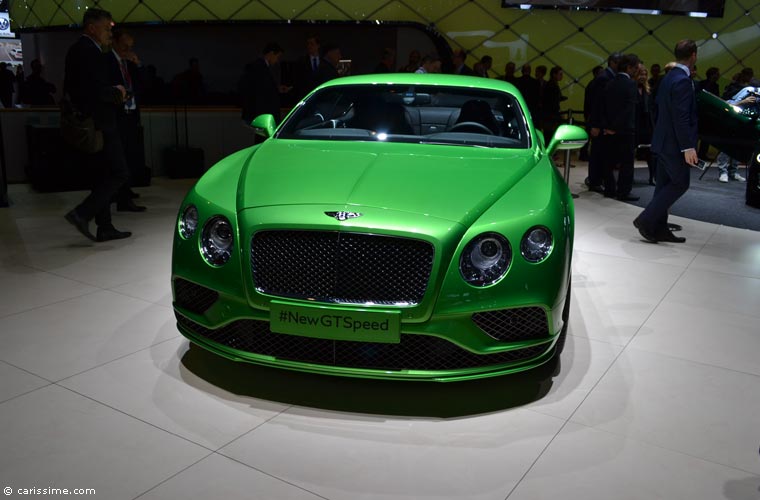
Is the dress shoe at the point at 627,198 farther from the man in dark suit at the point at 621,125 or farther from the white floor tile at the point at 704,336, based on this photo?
the white floor tile at the point at 704,336

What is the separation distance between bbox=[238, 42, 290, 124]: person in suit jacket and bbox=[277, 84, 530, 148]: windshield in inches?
110

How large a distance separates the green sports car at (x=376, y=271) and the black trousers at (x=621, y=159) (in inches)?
183

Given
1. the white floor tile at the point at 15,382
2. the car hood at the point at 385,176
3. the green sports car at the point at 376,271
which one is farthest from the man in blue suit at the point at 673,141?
the white floor tile at the point at 15,382

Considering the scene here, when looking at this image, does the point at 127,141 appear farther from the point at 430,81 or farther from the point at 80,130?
the point at 430,81

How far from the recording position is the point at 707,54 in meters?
10.8

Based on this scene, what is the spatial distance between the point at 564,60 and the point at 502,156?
8.53 meters

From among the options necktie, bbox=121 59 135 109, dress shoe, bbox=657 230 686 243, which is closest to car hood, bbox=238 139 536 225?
Result: dress shoe, bbox=657 230 686 243

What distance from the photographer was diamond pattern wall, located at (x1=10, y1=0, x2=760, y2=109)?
411 inches

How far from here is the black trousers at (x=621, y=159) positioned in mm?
6809

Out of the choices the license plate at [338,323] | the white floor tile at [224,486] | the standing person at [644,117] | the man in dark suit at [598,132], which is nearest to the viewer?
the white floor tile at [224,486]

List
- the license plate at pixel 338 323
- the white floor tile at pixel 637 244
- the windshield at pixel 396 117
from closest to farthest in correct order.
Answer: the license plate at pixel 338 323 < the windshield at pixel 396 117 < the white floor tile at pixel 637 244

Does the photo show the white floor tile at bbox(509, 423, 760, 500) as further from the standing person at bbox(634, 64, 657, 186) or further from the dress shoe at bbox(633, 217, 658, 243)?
the standing person at bbox(634, 64, 657, 186)

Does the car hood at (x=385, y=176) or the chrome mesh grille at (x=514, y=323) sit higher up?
the car hood at (x=385, y=176)

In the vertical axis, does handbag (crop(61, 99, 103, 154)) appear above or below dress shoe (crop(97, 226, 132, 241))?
above
